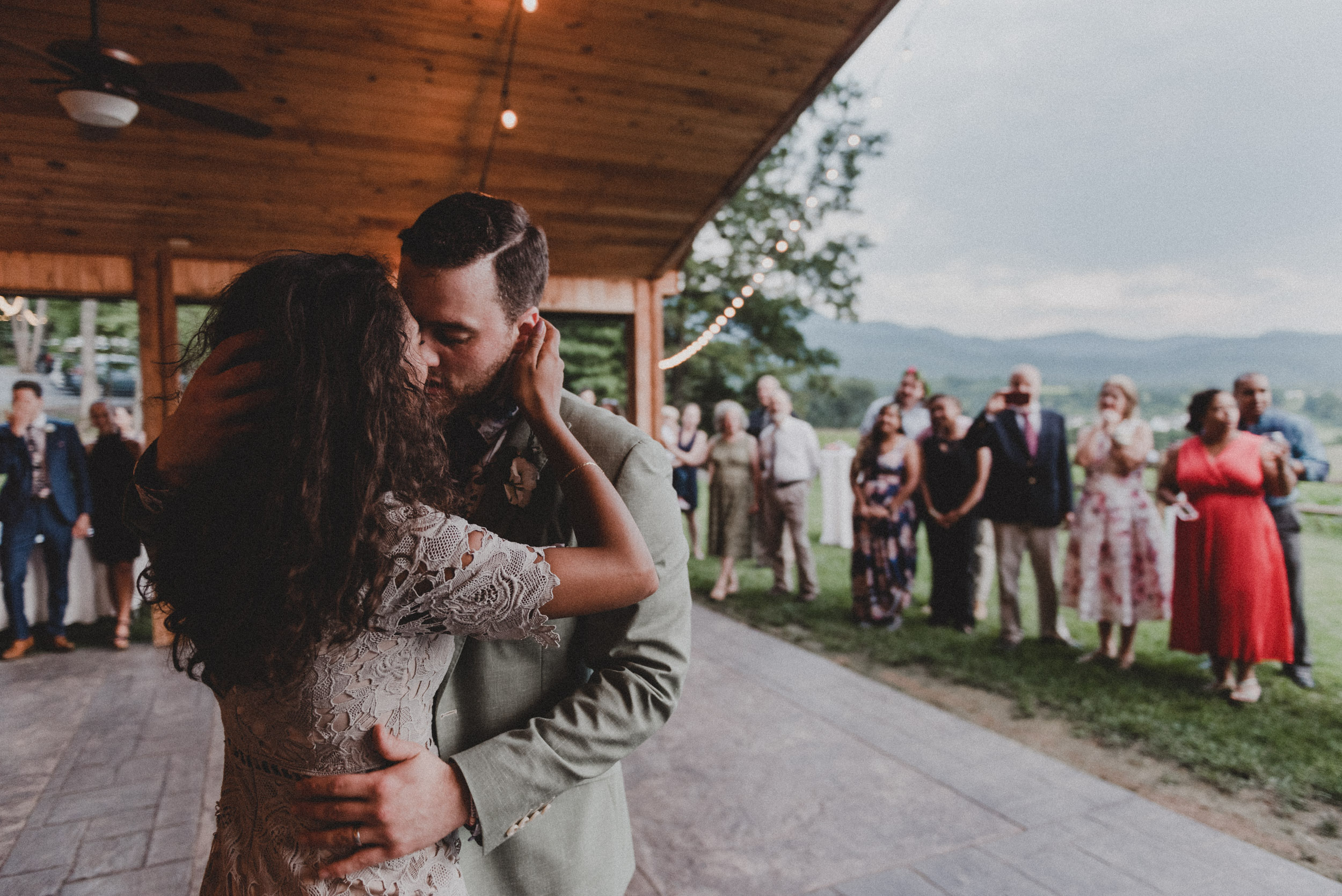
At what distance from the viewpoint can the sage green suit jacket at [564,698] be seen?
94cm

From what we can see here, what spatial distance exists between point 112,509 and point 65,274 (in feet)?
6.28

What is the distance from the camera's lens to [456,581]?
0.81 metres

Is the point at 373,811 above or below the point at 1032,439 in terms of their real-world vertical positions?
below

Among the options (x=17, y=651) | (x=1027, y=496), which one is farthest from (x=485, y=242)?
(x=17, y=651)

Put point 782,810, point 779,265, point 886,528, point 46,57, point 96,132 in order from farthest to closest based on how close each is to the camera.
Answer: point 779,265 < point 886,528 < point 96,132 < point 46,57 < point 782,810

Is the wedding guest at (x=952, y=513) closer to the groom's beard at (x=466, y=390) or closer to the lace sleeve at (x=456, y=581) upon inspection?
the groom's beard at (x=466, y=390)

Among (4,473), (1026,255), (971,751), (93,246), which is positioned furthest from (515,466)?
(1026,255)

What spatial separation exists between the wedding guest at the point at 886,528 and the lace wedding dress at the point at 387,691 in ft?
18.2

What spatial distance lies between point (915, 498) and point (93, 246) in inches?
258

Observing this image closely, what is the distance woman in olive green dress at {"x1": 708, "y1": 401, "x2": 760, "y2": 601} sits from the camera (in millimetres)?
7363

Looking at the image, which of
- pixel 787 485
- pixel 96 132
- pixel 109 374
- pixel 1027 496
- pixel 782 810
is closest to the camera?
pixel 782 810

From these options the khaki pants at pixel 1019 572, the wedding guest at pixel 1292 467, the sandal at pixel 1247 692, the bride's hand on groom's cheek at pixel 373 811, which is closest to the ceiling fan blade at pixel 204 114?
the bride's hand on groom's cheek at pixel 373 811

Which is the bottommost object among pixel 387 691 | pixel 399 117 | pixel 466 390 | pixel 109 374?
pixel 387 691

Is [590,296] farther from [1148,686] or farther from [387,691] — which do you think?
[387,691]
